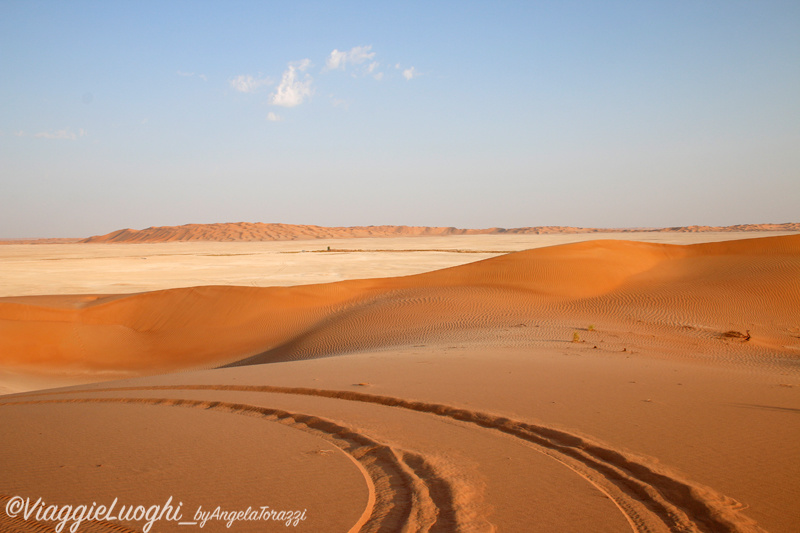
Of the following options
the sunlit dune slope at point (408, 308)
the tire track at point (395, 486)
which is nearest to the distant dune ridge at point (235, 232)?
the sunlit dune slope at point (408, 308)

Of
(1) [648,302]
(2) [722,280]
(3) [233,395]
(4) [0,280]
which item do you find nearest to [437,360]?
(3) [233,395]

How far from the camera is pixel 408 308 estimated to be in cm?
1475

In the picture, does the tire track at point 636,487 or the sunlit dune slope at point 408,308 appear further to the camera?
the sunlit dune slope at point 408,308

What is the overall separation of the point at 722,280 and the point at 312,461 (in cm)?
1455

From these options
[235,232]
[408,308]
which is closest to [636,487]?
[408,308]

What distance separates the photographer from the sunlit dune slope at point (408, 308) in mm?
13234

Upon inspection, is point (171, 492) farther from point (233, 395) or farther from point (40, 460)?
point (233, 395)

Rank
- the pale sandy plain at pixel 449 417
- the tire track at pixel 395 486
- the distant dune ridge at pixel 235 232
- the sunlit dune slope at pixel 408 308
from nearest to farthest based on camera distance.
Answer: the tire track at pixel 395 486
the pale sandy plain at pixel 449 417
the sunlit dune slope at pixel 408 308
the distant dune ridge at pixel 235 232

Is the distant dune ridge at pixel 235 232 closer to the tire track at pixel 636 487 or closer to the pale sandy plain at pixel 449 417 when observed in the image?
the pale sandy plain at pixel 449 417

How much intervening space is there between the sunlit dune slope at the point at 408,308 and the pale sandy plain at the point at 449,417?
0.11 metres

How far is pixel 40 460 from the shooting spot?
166 inches

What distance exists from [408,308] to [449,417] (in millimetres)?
9291

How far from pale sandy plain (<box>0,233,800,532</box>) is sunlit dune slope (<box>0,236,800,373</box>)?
0.11 meters

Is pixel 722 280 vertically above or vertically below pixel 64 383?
above
